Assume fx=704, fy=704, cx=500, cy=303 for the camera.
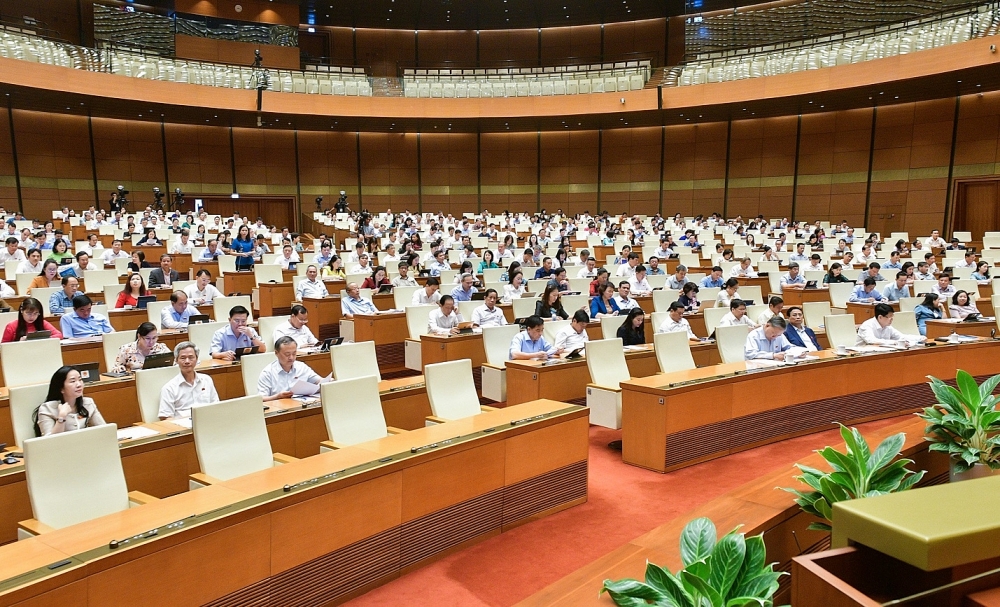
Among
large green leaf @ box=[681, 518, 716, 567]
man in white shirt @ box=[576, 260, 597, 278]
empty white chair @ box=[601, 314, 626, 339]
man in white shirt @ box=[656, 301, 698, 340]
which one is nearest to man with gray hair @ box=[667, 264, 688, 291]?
man in white shirt @ box=[576, 260, 597, 278]

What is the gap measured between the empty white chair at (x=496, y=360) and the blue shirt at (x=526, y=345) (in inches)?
7.0

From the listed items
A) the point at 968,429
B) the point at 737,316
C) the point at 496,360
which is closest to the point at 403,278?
the point at 496,360

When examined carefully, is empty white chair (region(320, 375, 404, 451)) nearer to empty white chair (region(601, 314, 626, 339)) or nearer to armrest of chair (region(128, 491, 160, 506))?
armrest of chair (region(128, 491, 160, 506))

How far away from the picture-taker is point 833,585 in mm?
1646

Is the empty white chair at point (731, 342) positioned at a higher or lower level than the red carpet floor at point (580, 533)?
higher

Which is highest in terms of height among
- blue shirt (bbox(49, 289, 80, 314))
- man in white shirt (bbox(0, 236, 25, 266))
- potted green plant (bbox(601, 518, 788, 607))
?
man in white shirt (bbox(0, 236, 25, 266))

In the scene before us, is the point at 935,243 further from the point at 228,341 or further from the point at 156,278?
the point at 156,278

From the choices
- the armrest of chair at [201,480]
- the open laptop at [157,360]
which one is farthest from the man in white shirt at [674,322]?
the armrest of chair at [201,480]

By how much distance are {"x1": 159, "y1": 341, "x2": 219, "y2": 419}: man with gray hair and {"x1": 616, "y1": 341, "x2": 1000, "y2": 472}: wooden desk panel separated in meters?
3.18

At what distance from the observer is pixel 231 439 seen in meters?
4.07

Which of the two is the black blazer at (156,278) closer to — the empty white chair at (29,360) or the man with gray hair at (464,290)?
the empty white chair at (29,360)

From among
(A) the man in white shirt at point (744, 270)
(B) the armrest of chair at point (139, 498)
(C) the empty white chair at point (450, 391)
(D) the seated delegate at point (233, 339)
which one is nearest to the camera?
(B) the armrest of chair at point (139, 498)

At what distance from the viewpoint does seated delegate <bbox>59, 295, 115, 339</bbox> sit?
6.77m

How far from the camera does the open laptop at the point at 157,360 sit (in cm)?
521
